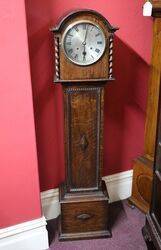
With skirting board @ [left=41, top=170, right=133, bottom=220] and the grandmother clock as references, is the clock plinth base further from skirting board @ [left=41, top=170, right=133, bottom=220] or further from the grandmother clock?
skirting board @ [left=41, top=170, right=133, bottom=220]

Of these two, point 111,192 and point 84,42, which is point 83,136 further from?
point 111,192

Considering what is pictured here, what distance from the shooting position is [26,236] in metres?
1.78

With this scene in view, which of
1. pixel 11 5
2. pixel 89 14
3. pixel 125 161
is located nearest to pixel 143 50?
pixel 89 14

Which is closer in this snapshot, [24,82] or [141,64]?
[24,82]

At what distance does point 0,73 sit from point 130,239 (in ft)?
4.23

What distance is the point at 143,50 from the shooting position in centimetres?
196

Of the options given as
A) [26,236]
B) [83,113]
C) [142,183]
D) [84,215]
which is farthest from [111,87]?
[26,236]

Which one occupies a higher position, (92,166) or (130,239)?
(92,166)

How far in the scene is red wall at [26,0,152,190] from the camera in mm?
1655

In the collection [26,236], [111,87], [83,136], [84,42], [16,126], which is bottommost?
[26,236]

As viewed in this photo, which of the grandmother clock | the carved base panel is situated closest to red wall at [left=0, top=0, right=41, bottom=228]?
the grandmother clock

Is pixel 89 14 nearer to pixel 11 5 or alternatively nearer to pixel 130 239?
pixel 11 5

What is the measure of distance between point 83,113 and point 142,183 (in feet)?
2.43

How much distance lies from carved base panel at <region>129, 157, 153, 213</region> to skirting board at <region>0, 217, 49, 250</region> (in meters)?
0.70
